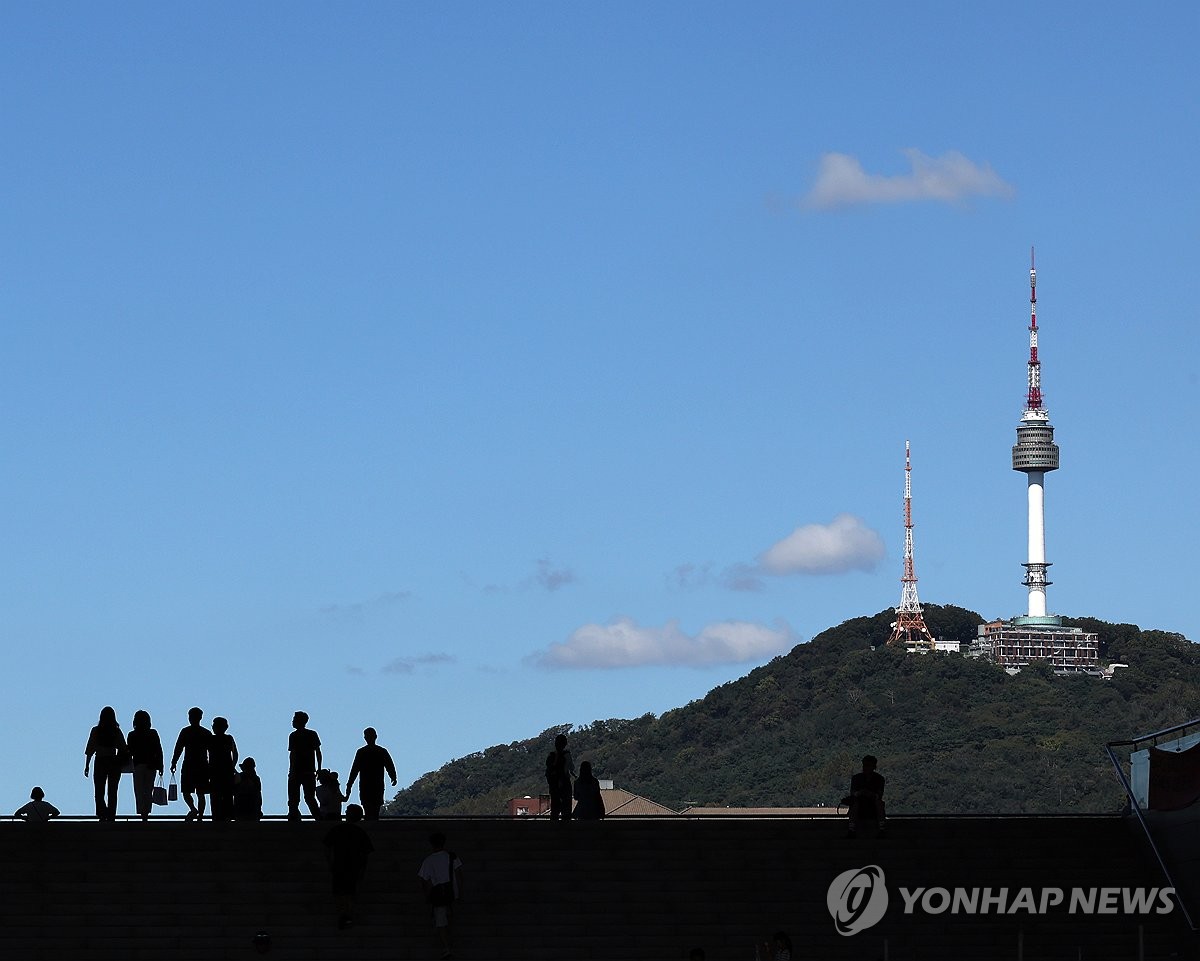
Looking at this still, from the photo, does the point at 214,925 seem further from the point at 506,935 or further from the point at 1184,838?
the point at 1184,838

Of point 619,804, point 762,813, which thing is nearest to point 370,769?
point 762,813

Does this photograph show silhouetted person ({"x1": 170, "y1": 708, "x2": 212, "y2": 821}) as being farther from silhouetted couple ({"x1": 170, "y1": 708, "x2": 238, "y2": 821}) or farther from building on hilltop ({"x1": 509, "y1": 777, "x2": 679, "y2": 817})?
building on hilltop ({"x1": 509, "y1": 777, "x2": 679, "y2": 817})

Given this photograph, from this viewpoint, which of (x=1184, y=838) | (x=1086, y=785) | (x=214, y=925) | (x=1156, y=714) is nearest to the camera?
(x=214, y=925)

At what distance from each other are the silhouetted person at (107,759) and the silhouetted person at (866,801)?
25.1 ft

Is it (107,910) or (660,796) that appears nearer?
(107,910)

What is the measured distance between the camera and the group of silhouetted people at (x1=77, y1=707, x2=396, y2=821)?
82.8 feet

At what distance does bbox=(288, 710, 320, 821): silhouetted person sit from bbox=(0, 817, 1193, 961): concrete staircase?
566 mm

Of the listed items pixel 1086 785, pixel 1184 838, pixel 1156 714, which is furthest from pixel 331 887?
pixel 1156 714

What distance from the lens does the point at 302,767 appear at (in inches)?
1005

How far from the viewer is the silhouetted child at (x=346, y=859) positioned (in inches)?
896

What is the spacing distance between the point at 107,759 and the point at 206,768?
1036 millimetres

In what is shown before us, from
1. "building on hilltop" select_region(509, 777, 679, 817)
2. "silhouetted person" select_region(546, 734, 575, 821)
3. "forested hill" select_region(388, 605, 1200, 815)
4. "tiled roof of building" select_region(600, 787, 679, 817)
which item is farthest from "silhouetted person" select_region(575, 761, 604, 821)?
"forested hill" select_region(388, 605, 1200, 815)

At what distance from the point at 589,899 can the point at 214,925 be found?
3.66 metres

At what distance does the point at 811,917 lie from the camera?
924 inches
